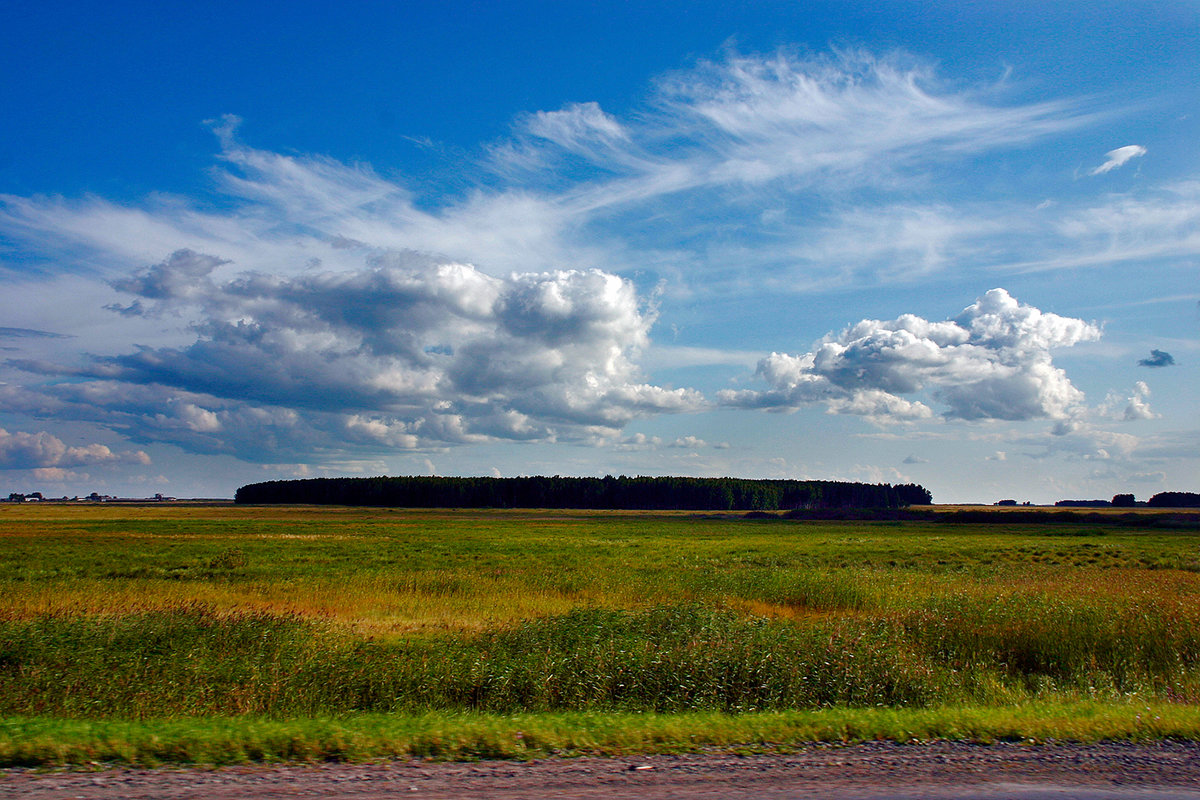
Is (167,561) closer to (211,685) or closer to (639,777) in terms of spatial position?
(211,685)

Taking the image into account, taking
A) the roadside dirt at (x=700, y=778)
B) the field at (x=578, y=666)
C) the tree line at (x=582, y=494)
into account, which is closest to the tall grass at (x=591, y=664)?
the field at (x=578, y=666)

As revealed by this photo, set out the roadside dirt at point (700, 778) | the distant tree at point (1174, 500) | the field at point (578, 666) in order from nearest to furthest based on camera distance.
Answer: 1. the roadside dirt at point (700, 778)
2. the field at point (578, 666)
3. the distant tree at point (1174, 500)

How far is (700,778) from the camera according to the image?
664cm

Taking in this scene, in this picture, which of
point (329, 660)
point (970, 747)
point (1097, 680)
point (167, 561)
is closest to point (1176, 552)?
point (1097, 680)

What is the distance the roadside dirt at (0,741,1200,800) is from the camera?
6.06m

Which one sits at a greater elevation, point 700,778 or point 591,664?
point 700,778

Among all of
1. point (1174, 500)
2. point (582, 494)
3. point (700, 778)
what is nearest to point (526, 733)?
point (700, 778)

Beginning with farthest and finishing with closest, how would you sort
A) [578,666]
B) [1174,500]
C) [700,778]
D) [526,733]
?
[1174,500] → [578,666] → [526,733] → [700,778]

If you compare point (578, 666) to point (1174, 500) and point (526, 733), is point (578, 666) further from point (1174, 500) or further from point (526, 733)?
point (1174, 500)

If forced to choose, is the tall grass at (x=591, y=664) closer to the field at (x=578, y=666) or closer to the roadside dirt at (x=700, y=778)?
the field at (x=578, y=666)

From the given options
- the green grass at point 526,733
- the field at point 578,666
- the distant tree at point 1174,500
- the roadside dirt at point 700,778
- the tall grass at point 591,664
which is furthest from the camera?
the distant tree at point 1174,500

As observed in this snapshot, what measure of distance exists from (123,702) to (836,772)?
33.3 feet

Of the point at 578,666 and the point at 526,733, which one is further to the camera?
the point at 578,666

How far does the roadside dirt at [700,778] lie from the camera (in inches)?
239
